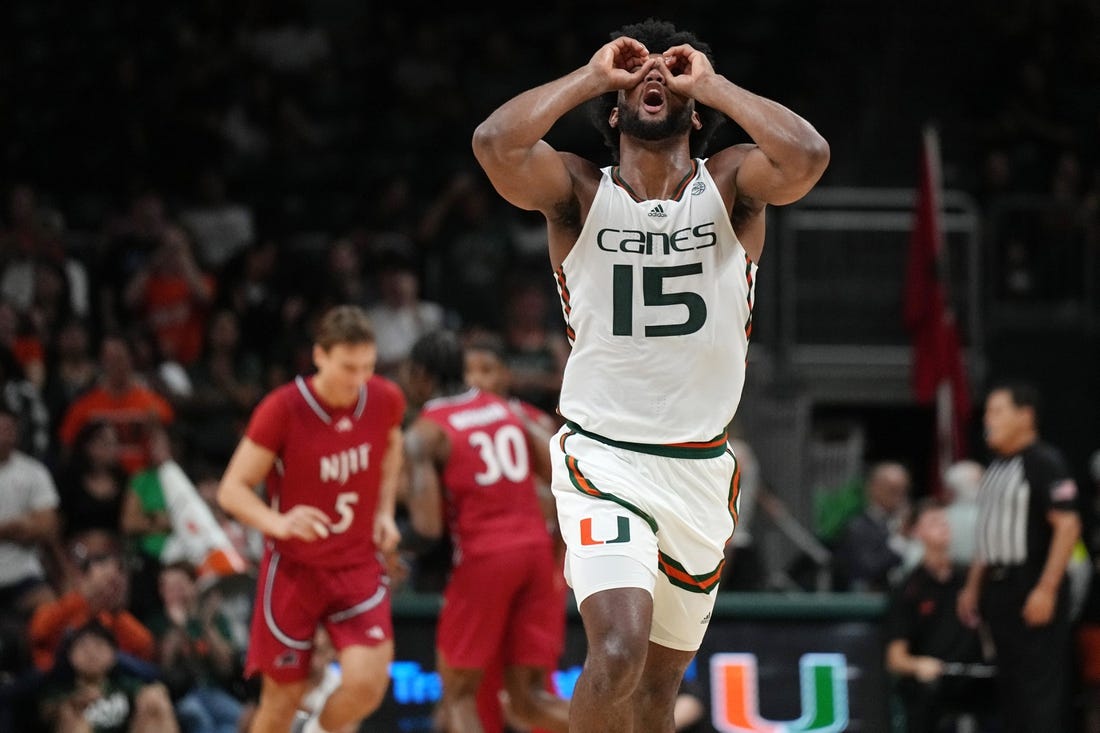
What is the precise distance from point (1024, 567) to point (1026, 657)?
19.6 inches

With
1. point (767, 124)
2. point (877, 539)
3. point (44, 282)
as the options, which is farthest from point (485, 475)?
point (44, 282)

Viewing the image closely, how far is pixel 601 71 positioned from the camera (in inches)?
205

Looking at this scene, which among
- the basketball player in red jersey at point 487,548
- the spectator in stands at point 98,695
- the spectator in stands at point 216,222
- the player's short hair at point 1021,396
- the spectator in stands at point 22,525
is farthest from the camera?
the spectator in stands at point 216,222

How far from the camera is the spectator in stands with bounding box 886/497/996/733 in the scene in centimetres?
943

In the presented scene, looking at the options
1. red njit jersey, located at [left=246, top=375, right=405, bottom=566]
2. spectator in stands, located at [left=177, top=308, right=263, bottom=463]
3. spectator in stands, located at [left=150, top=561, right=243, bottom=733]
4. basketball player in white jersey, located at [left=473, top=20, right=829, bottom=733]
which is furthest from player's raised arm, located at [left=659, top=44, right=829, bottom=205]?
spectator in stands, located at [left=177, top=308, right=263, bottom=463]

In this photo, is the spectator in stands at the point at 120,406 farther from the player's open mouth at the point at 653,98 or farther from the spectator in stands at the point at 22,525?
the player's open mouth at the point at 653,98

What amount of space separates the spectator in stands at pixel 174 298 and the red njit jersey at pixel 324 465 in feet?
16.7

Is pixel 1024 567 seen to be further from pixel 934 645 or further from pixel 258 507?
pixel 258 507

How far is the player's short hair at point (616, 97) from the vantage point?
5719 mm

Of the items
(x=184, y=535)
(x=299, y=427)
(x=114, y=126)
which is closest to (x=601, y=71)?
(x=299, y=427)

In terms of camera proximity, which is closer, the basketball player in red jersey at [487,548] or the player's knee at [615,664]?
the player's knee at [615,664]

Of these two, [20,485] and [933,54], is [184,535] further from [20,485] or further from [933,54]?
[933,54]

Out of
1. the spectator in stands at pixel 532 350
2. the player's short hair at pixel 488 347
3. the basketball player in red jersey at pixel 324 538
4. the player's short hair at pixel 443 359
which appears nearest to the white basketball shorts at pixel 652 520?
the basketball player in red jersey at pixel 324 538

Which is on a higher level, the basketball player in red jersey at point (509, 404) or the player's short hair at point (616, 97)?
the player's short hair at point (616, 97)
